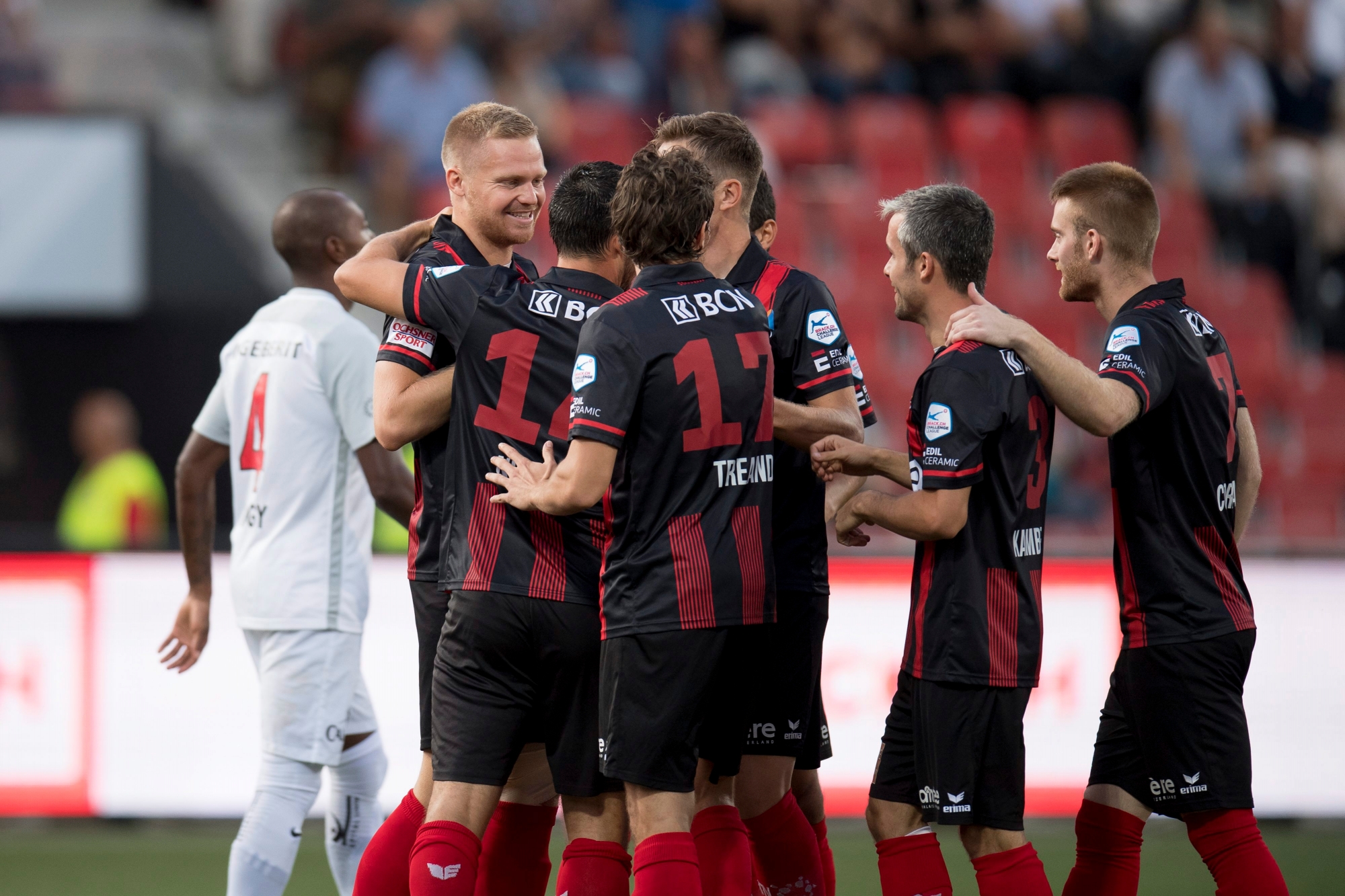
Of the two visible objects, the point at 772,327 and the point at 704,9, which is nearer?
the point at 772,327

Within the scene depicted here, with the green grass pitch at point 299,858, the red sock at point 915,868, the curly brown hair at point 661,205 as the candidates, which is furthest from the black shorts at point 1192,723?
the green grass pitch at point 299,858

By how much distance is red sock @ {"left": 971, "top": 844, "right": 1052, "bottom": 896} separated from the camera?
389 centimetres

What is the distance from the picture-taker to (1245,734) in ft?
13.5

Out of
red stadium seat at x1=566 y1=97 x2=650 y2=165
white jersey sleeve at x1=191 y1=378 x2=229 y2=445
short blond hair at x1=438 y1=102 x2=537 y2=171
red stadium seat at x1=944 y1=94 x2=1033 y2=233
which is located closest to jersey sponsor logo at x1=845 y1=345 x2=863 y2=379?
short blond hair at x1=438 y1=102 x2=537 y2=171

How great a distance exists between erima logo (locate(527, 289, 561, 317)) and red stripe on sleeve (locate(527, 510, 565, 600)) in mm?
503

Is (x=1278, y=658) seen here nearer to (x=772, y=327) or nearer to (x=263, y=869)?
(x=772, y=327)

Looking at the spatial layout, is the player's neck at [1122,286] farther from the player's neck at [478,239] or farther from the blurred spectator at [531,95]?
the blurred spectator at [531,95]

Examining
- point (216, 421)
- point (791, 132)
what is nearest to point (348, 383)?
point (216, 421)

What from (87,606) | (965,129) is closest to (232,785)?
(87,606)

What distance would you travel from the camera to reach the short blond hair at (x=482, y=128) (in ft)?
13.4

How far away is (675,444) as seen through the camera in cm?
364

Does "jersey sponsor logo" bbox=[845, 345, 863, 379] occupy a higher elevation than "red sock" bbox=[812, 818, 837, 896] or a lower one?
higher

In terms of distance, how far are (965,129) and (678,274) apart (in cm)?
882

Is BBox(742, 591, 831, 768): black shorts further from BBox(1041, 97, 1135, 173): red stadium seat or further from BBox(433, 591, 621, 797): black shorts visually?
BBox(1041, 97, 1135, 173): red stadium seat
